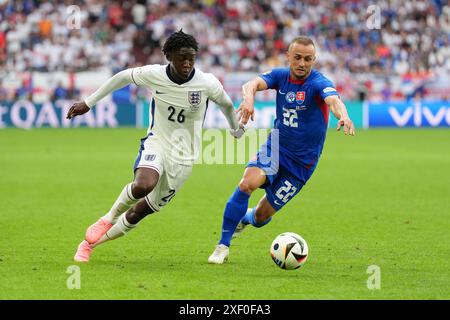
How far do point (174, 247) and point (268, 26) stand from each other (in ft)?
87.9

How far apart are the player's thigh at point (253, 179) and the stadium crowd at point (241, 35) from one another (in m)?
24.0

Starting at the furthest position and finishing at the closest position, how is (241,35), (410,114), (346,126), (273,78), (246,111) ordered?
(241,35)
(410,114)
(273,78)
(246,111)
(346,126)

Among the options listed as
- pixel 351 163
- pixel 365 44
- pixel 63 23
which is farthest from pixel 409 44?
pixel 351 163

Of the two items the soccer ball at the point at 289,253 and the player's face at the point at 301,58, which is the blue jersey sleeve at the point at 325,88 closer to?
the player's face at the point at 301,58

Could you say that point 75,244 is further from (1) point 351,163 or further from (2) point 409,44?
(2) point 409,44

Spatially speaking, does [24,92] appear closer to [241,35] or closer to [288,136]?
[241,35]

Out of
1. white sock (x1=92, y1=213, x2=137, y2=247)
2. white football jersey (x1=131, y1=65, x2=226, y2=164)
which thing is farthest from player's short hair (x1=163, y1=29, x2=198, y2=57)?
white sock (x1=92, y1=213, x2=137, y2=247)

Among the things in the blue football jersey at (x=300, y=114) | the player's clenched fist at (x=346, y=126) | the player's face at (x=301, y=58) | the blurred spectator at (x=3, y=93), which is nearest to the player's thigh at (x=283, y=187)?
the blue football jersey at (x=300, y=114)

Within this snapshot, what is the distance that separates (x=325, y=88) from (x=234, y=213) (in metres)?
1.53

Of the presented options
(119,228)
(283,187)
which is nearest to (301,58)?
(283,187)

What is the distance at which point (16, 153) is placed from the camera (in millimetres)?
21906

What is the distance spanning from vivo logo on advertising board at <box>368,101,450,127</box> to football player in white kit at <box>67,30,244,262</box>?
2387cm

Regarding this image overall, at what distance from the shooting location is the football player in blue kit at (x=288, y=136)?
8.73 m

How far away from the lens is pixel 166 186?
8.83 metres
